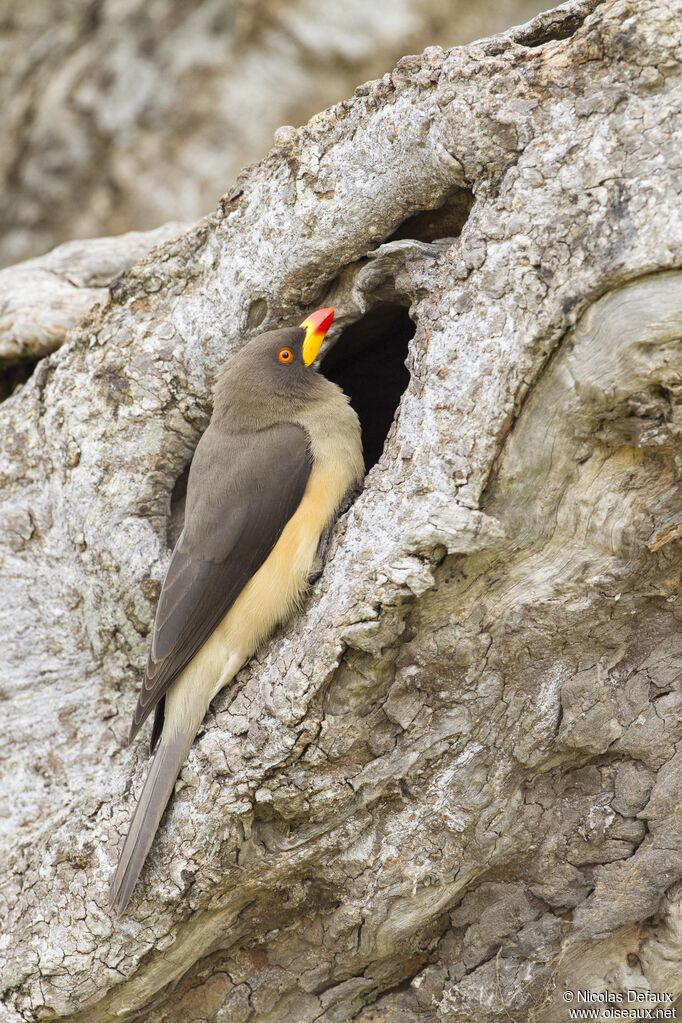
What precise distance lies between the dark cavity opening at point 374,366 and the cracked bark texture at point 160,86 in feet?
12.7

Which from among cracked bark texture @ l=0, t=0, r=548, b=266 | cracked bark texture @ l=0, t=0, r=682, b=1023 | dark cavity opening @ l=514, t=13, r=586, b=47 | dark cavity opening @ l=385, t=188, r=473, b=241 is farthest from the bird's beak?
cracked bark texture @ l=0, t=0, r=548, b=266

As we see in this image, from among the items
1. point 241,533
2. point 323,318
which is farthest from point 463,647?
point 323,318

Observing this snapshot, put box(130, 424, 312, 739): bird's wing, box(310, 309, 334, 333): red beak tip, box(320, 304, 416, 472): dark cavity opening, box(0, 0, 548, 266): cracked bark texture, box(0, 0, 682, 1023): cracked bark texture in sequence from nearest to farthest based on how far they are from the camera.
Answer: box(0, 0, 682, 1023): cracked bark texture → box(130, 424, 312, 739): bird's wing → box(310, 309, 334, 333): red beak tip → box(320, 304, 416, 472): dark cavity opening → box(0, 0, 548, 266): cracked bark texture

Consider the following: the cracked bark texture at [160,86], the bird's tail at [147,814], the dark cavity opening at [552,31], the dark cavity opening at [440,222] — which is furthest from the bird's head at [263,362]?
the cracked bark texture at [160,86]

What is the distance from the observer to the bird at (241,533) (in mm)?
4484

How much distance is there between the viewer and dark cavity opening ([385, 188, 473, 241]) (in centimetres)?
450

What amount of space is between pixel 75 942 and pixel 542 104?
11.6 ft

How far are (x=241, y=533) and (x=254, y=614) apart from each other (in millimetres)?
401

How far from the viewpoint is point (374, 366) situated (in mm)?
5957

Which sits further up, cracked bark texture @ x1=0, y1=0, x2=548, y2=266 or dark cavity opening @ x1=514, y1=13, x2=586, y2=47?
dark cavity opening @ x1=514, y1=13, x2=586, y2=47

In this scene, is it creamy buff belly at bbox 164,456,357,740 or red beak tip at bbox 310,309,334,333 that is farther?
red beak tip at bbox 310,309,334,333

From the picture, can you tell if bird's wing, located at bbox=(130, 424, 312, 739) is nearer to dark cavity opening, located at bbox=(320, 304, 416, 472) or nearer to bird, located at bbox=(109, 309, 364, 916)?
bird, located at bbox=(109, 309, 364, 916)

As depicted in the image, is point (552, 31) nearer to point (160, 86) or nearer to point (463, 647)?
point (463, 647)

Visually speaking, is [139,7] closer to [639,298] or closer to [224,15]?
[224,15]
